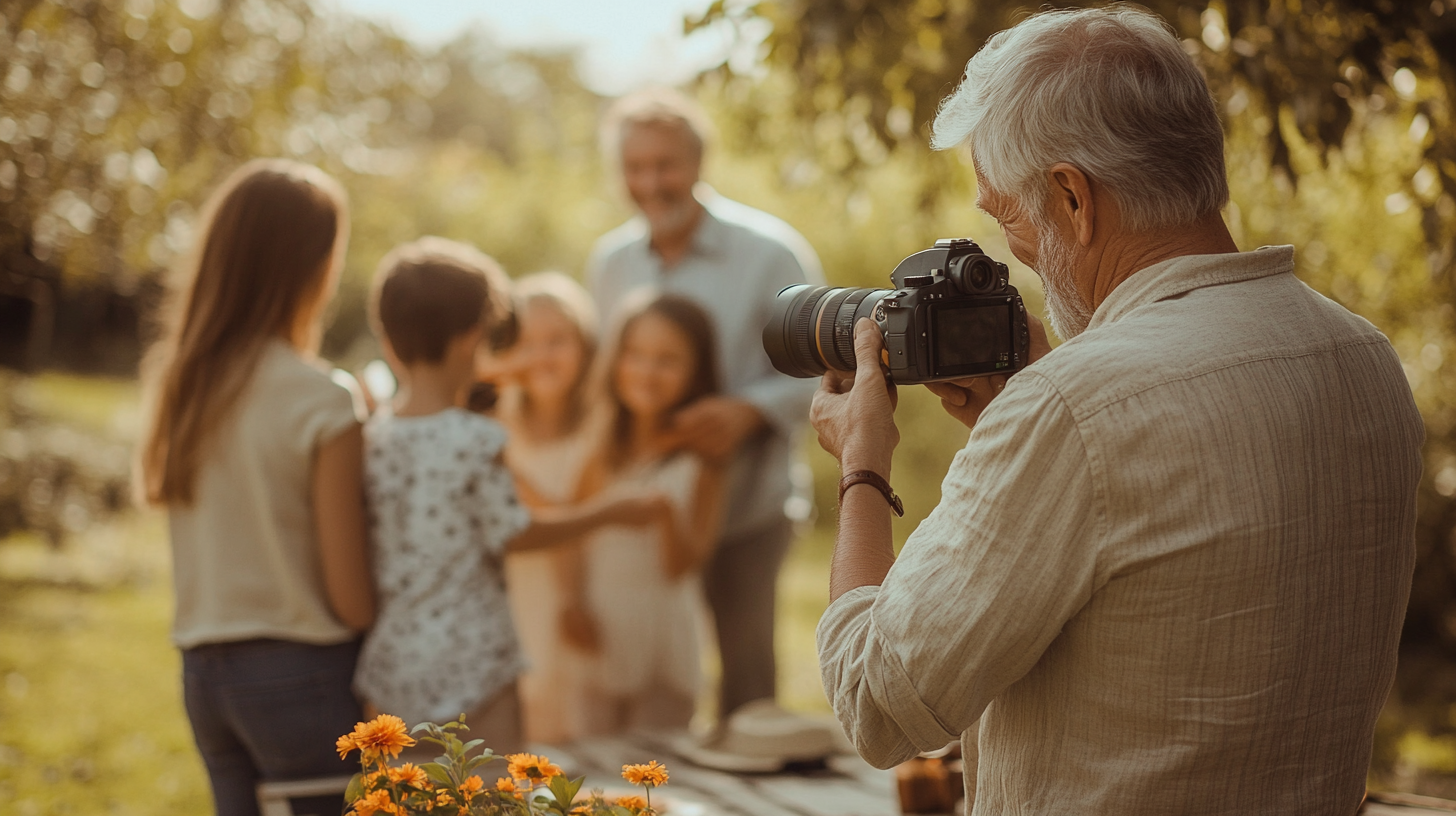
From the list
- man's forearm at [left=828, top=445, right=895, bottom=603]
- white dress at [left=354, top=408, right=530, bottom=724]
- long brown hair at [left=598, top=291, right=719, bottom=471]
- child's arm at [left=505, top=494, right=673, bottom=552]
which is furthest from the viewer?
long brown hair at [left=598, top=291, right=719, bottom=471]

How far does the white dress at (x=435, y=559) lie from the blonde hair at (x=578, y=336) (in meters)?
1.26

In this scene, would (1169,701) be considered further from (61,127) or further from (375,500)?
(61,127)

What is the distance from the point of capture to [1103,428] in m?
1.19

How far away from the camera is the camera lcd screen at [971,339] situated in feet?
5.00

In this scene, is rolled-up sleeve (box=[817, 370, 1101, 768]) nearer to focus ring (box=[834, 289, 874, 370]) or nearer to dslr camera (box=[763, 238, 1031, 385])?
dslr camera (box=[763, 238, 1031, 385])

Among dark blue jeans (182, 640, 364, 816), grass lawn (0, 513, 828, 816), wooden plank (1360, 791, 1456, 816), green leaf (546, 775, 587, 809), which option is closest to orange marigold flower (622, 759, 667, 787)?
green leaf (546, 775, 587, 809)

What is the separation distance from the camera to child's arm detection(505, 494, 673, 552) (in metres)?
3.01

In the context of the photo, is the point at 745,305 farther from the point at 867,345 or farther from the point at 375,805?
the point at 375,805

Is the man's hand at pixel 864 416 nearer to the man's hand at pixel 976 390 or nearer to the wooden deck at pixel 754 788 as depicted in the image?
the man's hand at pixel 976 390

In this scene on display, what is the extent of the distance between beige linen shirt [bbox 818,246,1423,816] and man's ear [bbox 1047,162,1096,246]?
0.27 feet

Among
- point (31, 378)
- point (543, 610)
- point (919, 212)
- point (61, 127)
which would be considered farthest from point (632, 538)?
point (31, 378)

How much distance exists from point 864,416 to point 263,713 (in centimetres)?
153

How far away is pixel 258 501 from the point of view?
2.45 meters

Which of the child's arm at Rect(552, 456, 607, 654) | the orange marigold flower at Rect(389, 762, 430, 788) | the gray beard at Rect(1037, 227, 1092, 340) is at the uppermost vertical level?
the gray beard at Rect(1037, 227, 1092, 340)
